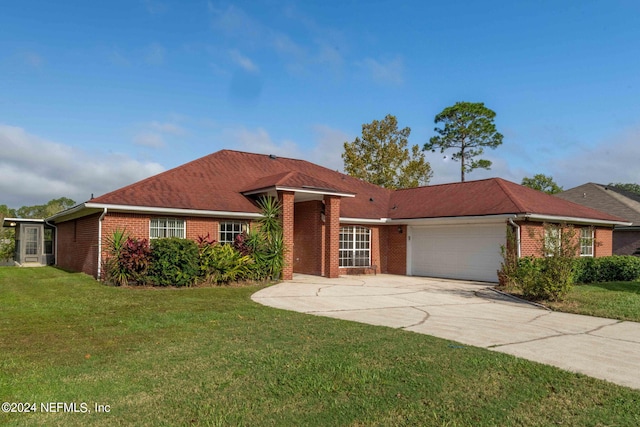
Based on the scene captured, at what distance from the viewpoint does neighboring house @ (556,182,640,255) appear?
88.7 feet

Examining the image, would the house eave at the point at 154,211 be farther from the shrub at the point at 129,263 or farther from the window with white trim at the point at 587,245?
the window with white trim at the point at 587,245

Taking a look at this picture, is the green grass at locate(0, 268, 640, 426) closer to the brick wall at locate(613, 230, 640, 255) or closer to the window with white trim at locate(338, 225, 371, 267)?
the window with white trim at locate(338, 225, 371, 267)

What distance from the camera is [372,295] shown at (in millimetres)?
13477

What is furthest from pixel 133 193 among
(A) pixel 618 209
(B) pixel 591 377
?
(A) pixel 618 209

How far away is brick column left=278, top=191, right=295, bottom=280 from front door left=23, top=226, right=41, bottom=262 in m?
16.9

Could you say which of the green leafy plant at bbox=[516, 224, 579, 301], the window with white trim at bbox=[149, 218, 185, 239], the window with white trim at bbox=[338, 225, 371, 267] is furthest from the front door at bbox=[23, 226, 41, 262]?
the green leafy plant at bbox=[516, 224, 579, 301]

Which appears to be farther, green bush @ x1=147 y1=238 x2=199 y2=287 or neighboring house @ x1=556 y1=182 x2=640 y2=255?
neighboring house @ x1=556 y1=182 x2=640 y2=255

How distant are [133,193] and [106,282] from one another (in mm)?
3211

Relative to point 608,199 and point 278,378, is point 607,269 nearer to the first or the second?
point 608,199

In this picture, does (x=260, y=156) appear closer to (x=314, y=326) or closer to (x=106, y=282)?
(x=106, y=282)

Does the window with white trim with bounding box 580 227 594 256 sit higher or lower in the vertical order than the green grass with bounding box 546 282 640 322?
higher

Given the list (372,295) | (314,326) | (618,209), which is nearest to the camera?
(314,326)

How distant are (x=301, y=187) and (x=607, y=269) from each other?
12659 mm

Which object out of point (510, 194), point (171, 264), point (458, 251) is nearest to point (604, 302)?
point (510, 194)
